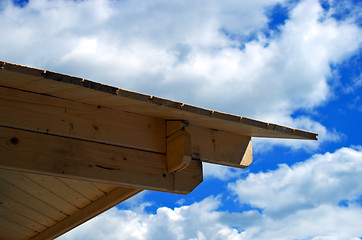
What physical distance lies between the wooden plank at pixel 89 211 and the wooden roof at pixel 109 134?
3 cm

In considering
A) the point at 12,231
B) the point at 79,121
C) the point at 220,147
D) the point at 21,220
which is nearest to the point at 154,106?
the point at 79,121

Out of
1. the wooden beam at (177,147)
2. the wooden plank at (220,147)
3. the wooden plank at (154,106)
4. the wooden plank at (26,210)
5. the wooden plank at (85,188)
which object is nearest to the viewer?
the wooden plank at (154,106)

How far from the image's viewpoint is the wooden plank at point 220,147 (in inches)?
110

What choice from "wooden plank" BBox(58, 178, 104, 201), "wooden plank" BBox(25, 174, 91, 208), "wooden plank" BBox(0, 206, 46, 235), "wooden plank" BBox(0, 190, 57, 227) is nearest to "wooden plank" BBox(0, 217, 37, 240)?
"wooden plank" BBox(0, 206, 46, 235)

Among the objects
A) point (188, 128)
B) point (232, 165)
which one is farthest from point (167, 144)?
point (232, 165)

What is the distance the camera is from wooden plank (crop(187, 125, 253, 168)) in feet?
9.18

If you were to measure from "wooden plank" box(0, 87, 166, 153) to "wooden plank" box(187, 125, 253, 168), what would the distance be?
0.74 feet

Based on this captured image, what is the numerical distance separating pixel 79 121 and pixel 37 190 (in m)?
1.33

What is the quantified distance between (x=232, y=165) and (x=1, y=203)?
6.44 feet

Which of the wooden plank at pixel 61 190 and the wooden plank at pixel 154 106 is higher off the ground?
the wooden plank at pixel 61 190

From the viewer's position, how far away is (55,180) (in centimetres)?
334

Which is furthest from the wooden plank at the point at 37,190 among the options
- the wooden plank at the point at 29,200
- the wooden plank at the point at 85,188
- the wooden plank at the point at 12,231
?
the wooden plank at the point at 12,231

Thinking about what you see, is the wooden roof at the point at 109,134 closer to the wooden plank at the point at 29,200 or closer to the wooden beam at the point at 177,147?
the wooden beam at the point at 177,147

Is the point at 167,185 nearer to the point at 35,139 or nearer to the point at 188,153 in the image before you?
the point at 188,153
